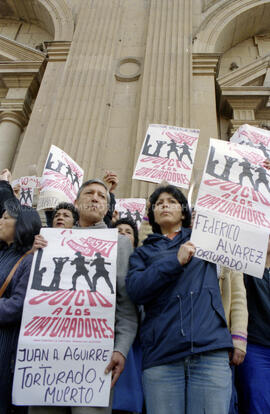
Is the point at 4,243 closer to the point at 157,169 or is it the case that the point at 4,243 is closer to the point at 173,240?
the point at 173,240

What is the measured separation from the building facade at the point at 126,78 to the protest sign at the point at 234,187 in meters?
3.15

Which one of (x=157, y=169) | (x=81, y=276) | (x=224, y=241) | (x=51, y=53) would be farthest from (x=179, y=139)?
(x=51, y=53)

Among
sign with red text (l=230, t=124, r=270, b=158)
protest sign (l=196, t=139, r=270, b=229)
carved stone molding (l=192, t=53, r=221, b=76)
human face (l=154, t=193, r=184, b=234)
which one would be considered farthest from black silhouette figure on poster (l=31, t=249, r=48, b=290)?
carved stone molding (l=192, t=53, r=221, b=76)

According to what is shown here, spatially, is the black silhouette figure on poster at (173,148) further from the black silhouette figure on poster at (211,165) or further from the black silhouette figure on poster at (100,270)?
the black silhouette figure on poster at (100,270)

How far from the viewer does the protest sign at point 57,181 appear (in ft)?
15.1

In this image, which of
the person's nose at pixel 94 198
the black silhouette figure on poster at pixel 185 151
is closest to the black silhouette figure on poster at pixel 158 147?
the black silhouette figure on poster at pixel 185 151

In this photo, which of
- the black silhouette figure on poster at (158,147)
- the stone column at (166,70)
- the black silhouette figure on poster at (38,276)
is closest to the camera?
the black silhouette figure on poster at (38,276)

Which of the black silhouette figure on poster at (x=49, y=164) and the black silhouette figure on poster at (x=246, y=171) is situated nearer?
the black silhouette figure on poster at (x=246, y=171)

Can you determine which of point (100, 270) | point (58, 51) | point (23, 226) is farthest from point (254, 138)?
point (58, 51)

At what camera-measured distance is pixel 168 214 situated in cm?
276

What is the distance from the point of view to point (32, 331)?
2281 mm

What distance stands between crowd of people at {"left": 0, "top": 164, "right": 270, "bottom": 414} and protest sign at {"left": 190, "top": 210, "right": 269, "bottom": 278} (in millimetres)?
104

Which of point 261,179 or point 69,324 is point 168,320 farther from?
point 261,179

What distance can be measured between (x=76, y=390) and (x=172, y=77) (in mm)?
7061
